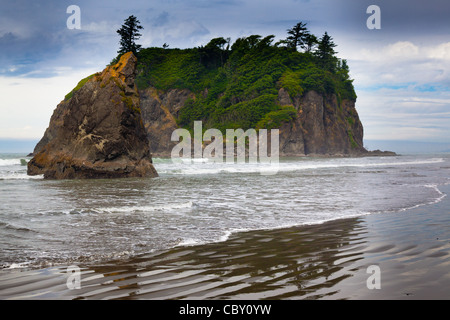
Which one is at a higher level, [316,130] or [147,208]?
[316,130]

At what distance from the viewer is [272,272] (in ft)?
14.5

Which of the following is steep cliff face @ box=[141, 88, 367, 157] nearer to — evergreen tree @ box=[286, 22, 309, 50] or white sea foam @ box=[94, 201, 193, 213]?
evergreen tree @ box=[286, 22, 309, 50]

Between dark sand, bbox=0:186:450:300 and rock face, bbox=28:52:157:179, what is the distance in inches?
625

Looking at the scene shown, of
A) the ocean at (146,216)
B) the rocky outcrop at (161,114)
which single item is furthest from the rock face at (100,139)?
the rocky outcrop at (161,114)

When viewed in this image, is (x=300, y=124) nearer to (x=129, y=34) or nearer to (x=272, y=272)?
(x=129, y=34)

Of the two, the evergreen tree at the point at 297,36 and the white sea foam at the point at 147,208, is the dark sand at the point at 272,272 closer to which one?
the white sea foam at the point at 147,208

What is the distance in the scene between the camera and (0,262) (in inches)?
198

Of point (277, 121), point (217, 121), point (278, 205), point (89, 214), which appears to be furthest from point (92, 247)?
point (217, 121)

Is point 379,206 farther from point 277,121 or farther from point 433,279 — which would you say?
point 277,121

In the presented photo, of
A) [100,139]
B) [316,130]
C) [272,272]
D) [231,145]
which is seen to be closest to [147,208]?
[272,272]

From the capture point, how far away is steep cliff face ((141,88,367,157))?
81438mm

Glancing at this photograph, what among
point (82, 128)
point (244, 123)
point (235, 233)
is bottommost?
point (235, 233)

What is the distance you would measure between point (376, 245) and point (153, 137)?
8270 cm

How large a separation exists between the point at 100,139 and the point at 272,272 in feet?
61.1
